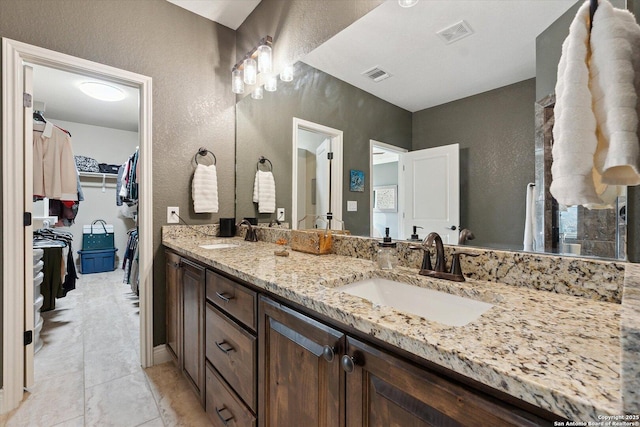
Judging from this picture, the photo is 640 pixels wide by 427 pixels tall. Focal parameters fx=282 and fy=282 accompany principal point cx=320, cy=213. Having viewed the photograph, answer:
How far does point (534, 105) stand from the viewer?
887 millimetres

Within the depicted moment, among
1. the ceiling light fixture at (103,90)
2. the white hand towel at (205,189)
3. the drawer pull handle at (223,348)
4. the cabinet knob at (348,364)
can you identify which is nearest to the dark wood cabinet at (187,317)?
the drawer pull handle at (223,348)

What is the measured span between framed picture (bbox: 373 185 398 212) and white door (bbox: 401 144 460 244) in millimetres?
53

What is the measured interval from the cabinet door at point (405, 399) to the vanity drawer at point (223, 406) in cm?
60

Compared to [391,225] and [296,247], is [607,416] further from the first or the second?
[296,247]

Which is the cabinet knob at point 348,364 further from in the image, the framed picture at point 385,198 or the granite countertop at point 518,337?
the framed picture at point 385,198

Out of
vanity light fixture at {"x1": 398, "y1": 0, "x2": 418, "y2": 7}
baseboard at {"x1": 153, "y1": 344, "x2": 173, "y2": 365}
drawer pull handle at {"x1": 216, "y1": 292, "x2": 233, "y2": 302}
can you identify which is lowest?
baseboard at {"x1": 153, "y1": 344, "x2": 173, "y2": 365}

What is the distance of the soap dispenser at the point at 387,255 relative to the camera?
1.14 metres

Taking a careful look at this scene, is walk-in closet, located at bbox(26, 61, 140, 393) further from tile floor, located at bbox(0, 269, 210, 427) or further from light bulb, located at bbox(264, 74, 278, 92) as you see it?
light bulb, located at bbox(264, 74, 278, 92)

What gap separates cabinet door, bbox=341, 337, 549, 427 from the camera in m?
0.45

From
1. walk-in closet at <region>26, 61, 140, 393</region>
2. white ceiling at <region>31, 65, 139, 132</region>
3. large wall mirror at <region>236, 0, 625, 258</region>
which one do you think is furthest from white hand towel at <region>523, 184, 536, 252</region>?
white ceiling at <region>31, 65, 139, 132</region>

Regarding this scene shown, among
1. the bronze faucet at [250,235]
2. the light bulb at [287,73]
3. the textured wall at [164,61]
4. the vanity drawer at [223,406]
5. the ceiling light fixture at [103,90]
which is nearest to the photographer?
the vanity drawer at [223,406]

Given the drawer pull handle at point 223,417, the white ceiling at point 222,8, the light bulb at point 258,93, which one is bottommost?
the drawer pull handle at point 223,417

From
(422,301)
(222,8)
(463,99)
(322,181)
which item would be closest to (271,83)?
(222,8)

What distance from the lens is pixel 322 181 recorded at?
1777 mm
